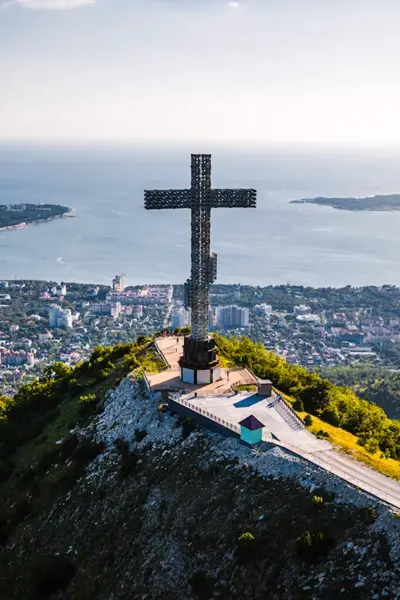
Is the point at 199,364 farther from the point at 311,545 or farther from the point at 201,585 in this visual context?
the point at 311,545

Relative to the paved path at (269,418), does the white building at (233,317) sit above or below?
below

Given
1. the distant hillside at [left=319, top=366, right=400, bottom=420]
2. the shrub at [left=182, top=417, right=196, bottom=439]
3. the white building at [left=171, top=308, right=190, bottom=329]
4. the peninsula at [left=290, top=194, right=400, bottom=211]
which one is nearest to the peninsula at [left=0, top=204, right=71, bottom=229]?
the peninsula at [left=290, top=194, right=400, bottom=211]

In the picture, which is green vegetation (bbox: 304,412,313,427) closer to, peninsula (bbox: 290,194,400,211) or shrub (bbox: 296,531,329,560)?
shrub (bbox: 296,531,329,560)

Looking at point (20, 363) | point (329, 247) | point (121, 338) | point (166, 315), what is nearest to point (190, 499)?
point (20, 363)

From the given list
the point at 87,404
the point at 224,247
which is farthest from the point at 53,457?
the point at 224,247

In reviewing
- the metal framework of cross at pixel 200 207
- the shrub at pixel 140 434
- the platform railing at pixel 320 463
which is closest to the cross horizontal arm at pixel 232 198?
the metal framework of cross at pixel 200 207

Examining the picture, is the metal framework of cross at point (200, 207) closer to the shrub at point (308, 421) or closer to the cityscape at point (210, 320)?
the shrub at point (308, 421)
